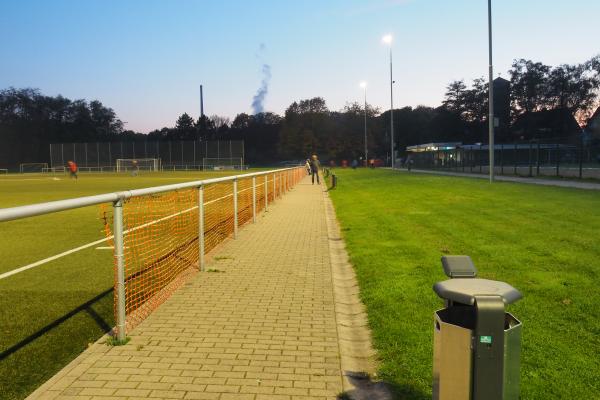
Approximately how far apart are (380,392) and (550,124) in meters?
92.4

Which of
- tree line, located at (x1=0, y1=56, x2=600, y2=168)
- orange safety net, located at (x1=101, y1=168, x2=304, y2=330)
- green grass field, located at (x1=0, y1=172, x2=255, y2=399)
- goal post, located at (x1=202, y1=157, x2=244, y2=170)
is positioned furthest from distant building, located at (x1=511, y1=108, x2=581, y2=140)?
green grass field, located at (x1=0, y1=172, x2=255, y2=399)

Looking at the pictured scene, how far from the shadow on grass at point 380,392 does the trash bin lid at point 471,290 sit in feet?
3.63

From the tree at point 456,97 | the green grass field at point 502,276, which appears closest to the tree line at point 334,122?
the tree at point 456,97

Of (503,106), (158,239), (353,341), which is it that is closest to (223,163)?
(503,106)

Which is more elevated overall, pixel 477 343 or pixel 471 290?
pixel 471 290

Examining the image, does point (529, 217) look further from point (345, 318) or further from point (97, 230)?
point (97, 230)

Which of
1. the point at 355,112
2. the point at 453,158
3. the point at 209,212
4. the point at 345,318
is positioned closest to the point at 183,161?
the point at 355,112

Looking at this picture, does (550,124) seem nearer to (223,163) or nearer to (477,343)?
(223,163)

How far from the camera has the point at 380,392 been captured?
132 inches

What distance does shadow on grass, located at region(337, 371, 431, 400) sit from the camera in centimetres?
327

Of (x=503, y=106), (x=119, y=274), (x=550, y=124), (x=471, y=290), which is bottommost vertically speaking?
(x=119, y=274)

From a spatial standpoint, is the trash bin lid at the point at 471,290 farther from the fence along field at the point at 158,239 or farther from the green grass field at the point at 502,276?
the fence along field at the point at 158,239

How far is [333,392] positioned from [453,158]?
48364 mm

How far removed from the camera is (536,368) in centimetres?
364
